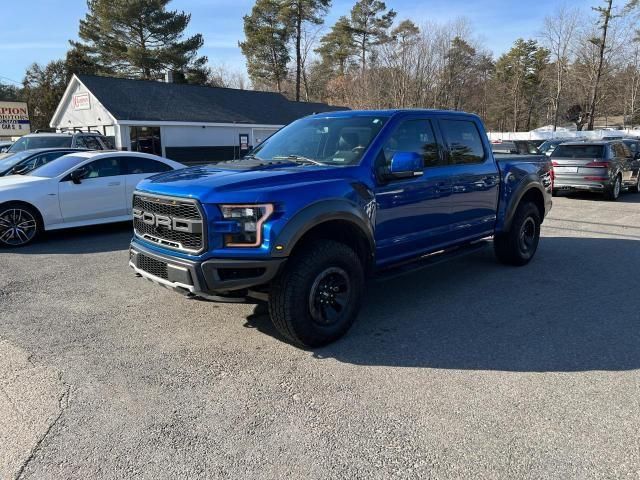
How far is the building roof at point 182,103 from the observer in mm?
27625

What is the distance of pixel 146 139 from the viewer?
27469 mm

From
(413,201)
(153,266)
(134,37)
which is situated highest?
(134,37)

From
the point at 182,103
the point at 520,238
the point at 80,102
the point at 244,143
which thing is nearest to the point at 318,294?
the point at 520,238

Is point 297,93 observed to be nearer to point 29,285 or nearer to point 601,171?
point 601,171

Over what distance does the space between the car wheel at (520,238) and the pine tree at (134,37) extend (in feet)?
139

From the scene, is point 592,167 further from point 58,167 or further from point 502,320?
point 58,167

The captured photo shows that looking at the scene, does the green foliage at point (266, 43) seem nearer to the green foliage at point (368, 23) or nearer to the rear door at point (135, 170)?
the green foliage at point (368, 23)

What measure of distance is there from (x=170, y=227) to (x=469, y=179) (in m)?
3.46

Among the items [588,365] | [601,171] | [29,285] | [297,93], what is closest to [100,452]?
[588,365]

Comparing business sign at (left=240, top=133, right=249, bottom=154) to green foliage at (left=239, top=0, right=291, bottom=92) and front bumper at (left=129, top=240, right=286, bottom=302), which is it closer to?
green foliage at (left=239, top=0, right=291, bottom=92)

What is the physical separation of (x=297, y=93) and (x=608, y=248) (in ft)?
158

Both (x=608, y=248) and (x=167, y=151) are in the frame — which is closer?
(x=608, y=248)

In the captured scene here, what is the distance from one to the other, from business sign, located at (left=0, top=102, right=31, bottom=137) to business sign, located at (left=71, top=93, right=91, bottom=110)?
12.0 m

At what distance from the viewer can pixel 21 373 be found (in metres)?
3.75
